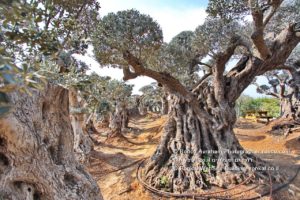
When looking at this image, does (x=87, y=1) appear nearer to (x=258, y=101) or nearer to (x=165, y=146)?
(x=165, y=146)

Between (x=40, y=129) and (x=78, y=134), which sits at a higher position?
(x=40, y=129)

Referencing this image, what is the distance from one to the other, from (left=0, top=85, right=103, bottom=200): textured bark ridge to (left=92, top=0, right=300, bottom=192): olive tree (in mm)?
2692

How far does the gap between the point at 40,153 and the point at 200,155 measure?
15.0 feet

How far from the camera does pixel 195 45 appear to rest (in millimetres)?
7020

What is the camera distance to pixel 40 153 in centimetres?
238

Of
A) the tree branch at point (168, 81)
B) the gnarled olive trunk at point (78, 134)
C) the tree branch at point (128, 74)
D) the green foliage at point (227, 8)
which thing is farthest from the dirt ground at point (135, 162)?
the green foliage at point (227, 8)

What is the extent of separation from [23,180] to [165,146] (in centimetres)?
480

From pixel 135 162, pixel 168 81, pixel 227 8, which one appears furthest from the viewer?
pixel 135 162

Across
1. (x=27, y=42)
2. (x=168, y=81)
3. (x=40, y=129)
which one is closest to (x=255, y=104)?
(x=168, y=81)

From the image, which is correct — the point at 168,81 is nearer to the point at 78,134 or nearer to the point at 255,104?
the point at 78,134

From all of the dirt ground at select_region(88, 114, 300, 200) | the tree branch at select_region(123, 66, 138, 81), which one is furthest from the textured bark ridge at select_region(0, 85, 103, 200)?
the dirt ground at select_region(88, 114, 300, 200)

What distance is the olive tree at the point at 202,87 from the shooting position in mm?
5219

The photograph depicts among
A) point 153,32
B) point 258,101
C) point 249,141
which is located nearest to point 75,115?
point 153,32

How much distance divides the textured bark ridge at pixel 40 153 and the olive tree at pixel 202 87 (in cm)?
269
